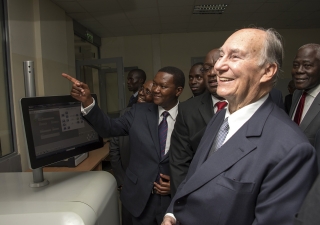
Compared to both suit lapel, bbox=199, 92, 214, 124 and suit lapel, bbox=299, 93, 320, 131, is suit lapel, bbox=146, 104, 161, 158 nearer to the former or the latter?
suit lapel, bbox=199, 92, 214, 124

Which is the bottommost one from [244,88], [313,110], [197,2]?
[313,110]

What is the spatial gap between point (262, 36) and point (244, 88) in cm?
21

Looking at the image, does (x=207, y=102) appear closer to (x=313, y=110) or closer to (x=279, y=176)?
(x=313, y=110)

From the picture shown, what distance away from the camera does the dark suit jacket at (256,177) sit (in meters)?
0.72

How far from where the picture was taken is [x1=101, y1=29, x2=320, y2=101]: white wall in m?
5.91

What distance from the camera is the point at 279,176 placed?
2.40 ft

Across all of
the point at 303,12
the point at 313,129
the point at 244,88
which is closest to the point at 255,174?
the point at 244,88

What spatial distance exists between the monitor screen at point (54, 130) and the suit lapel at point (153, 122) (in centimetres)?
46

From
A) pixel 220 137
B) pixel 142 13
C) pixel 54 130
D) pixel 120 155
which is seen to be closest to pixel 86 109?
pixel 54 130

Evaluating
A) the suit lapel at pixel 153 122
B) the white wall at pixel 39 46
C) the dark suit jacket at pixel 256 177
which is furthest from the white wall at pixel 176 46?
the dark suit jacket at pixel 256 177

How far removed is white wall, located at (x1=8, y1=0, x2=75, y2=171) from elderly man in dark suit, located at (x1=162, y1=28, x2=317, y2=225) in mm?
2032

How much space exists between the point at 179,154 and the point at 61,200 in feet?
2.44

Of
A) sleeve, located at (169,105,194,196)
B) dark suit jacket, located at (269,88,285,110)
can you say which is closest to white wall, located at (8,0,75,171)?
sleeve, located at (169,105,194,196)

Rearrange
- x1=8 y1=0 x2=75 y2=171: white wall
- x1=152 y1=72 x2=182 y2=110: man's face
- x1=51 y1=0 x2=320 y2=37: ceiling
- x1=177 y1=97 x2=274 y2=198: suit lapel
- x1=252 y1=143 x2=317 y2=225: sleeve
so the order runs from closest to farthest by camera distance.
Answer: x1=252 y1=143 x2=317 y2=225: sleeve → x1=177 y1=97 x2=274 y2=198: suit lapel → x1=152 y1=72 x2=182 y2=110: man's face → x1=8 y1=0 x2=75 y2=171: white wall → x1=51 y1=0 x2=320 y2=37: ceiling
